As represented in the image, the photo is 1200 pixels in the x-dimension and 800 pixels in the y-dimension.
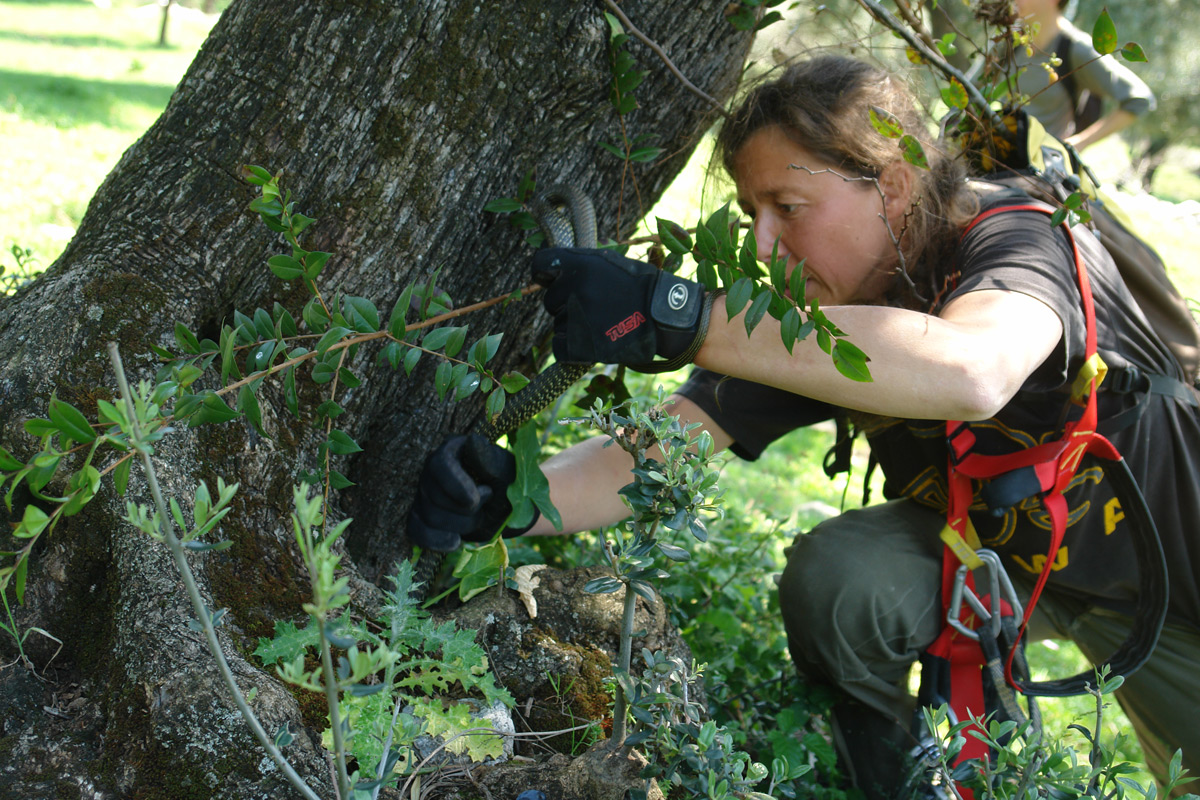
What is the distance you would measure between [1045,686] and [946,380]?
0.90 m

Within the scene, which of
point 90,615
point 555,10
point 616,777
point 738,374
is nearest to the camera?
point 616,777

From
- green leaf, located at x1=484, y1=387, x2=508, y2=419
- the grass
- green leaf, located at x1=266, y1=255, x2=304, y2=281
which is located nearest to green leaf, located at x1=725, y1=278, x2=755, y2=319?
green leaf, located at x1=484, y1=387, x2=508, y2=419

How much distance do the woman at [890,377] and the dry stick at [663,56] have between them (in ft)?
0.27

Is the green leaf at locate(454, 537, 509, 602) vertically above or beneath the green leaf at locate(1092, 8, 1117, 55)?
beneath

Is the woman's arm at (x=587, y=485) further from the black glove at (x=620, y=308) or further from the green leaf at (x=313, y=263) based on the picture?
the green leaf at (x=313, y=263)

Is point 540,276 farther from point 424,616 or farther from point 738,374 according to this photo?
point 424,616

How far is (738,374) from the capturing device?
1.71 m

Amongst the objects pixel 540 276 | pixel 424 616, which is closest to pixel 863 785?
pixel 424 616

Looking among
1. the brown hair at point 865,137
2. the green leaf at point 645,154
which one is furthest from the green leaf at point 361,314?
the brown hair at point 865,137

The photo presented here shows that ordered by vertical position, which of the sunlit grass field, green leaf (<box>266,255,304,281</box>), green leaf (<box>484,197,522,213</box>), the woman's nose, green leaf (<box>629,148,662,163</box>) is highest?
green leaf (<box>629,148,662,163</box>)

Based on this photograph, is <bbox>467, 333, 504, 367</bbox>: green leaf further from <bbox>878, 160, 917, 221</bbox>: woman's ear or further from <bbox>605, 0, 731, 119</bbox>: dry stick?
<bbox>878, 160, 917, 221</bbox>: woman's ear

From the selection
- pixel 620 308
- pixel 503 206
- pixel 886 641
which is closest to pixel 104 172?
pixel 503 206

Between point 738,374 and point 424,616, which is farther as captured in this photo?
point 738,374

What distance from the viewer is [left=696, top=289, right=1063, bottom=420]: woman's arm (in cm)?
159
